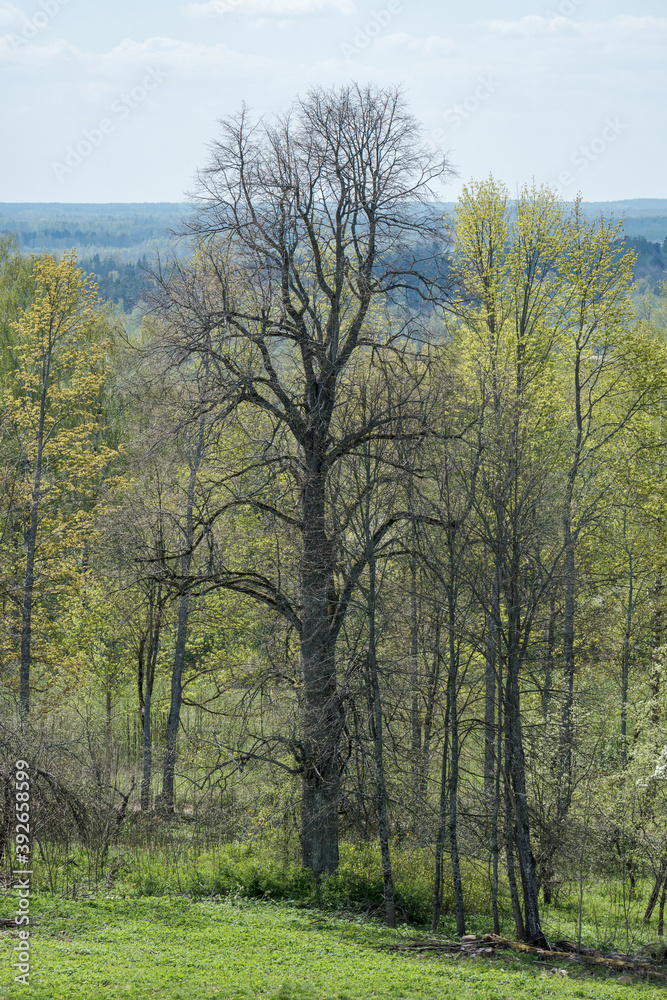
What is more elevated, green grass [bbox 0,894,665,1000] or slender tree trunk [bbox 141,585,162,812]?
slender tree trunk [bbox 141,585,162,812]

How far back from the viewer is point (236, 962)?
988 cm

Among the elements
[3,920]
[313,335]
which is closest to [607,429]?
[313,335]

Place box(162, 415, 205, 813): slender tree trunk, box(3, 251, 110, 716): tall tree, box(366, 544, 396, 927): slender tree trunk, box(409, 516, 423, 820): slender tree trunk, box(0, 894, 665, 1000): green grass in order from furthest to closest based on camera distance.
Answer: box(3, 251, 110, 716): tall tree
box(162, 415, 205, 813): slender tree trunk
box(409, 516, 423, 820): slender tree trunk
box(366, 544, 396, 927): slender tree trunk
box(0, 894, 665, 1000): green grass

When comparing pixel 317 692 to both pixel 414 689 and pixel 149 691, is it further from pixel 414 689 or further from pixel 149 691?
pixel 149 691

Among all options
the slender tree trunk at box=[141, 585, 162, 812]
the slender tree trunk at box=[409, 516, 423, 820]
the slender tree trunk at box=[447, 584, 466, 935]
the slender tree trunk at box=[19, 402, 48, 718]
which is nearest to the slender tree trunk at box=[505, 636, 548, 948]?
the slender tree trunk at box=[447, 584, 466, 935]

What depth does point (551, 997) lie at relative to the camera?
9.63m

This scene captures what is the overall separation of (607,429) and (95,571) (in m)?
16.9

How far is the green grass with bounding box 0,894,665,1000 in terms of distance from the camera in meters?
8.66

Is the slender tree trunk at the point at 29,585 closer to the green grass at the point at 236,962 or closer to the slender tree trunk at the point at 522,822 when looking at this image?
the green grass at the point at 236,962

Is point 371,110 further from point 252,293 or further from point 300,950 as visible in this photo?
point 300,950

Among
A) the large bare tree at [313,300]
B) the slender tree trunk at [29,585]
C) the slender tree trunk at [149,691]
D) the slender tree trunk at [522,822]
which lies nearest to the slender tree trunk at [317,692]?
the large bare tree at [313,300]

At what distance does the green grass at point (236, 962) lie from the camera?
28.4 ft

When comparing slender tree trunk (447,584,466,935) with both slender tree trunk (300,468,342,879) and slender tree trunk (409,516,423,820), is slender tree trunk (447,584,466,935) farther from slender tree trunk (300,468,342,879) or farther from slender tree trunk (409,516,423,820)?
slender tree trunk (300,468,342,879)

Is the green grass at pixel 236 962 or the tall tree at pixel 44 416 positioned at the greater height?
the tall tree at pixel 44 416
